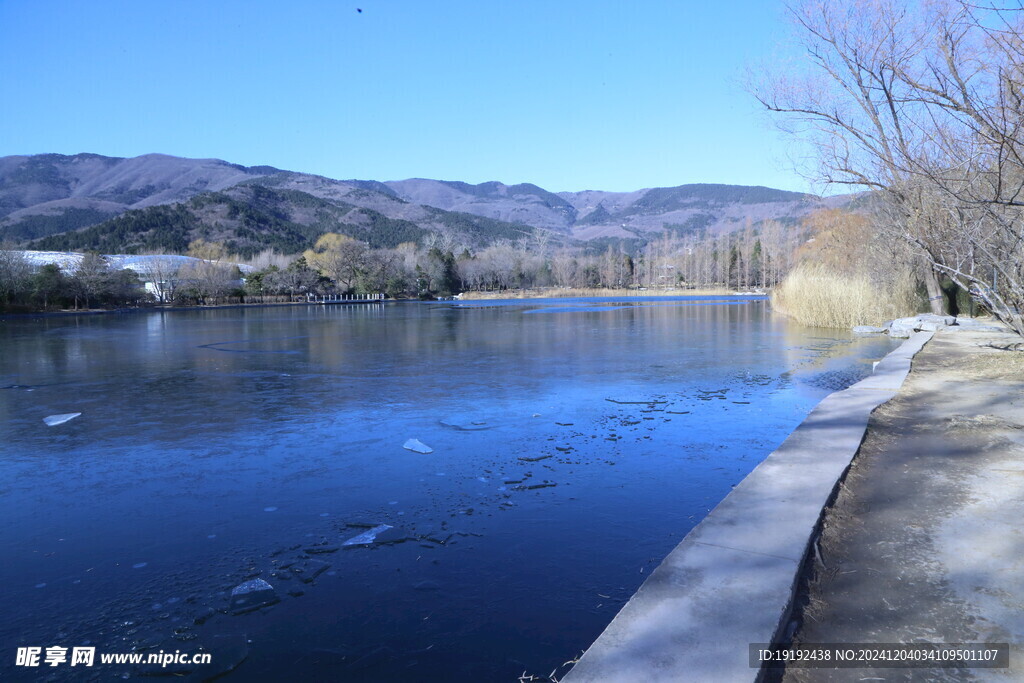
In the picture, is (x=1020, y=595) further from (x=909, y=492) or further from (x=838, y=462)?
(x=838, y=462)

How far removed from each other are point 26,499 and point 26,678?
2569mm

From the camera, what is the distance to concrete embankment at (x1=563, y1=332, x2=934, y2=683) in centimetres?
215

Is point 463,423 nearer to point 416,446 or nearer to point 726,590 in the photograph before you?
point 416,446

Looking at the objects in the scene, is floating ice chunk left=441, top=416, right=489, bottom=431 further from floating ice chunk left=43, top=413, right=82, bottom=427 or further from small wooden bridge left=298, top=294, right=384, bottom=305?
small wooden bridge left=298, top=294, right=384, bottom=305

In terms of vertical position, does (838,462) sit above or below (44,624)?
above

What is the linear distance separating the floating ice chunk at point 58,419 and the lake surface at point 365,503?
0.16 metres

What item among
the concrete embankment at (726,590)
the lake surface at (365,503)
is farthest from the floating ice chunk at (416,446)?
the concrete embankment at (726,590)

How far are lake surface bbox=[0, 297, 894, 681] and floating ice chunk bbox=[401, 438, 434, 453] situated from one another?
85mm

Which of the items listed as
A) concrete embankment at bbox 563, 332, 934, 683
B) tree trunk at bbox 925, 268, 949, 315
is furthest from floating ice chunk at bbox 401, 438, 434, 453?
tree trunk at bbox 925, 268, 949, 315

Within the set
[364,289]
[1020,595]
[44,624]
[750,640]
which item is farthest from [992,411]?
[364,289]

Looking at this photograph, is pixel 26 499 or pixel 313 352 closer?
pixel 26 499

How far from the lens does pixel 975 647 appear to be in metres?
2.31

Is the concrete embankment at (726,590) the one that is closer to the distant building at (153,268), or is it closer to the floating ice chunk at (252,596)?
the floating ice chunk at (252,596)

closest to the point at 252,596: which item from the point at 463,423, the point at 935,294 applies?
the point at 463,423
